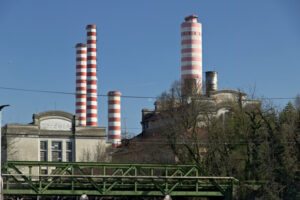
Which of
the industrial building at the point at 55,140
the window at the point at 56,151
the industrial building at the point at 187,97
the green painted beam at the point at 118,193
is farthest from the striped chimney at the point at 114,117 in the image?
the green painted beam at the point at 118,193

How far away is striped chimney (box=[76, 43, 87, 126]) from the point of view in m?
104

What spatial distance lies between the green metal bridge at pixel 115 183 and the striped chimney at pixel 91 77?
65.3m

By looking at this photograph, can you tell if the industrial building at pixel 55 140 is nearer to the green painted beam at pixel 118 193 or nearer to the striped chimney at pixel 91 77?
the striped chimney at pixel 91 77

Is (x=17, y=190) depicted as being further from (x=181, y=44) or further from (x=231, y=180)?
(x=181, y=44)

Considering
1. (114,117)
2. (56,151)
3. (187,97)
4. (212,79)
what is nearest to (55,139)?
(56,151)

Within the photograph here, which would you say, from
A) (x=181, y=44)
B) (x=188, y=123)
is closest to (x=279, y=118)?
(x=188, y=123)

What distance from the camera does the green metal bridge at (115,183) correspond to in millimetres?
31750

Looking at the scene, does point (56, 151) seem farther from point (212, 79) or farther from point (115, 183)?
point (115, 183)

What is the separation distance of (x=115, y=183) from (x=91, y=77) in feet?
230

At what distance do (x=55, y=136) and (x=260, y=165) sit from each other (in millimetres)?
36976

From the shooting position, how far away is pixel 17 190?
3152cm

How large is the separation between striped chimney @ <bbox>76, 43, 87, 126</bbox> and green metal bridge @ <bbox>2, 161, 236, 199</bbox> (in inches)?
2710

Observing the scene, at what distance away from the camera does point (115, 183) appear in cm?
3288

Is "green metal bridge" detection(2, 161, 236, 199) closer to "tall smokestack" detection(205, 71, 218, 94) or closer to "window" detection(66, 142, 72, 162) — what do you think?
"window" detection(66, 142, 72, 162)
